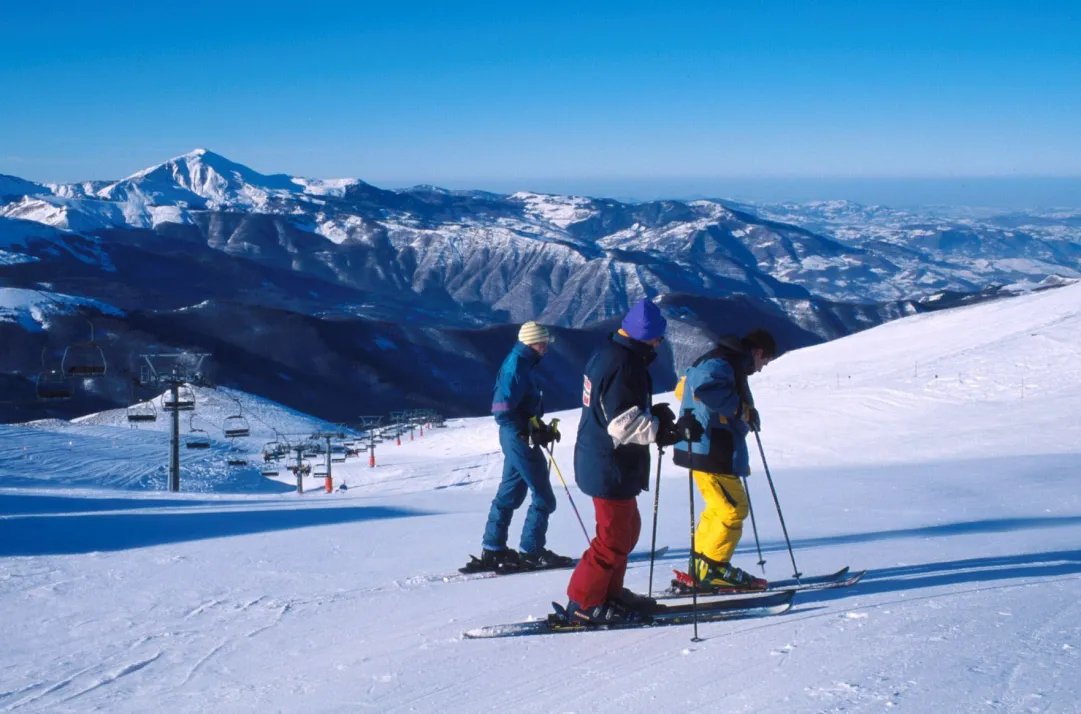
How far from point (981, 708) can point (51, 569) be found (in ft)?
24.2

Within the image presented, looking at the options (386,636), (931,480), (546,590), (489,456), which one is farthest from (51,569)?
(489,456)

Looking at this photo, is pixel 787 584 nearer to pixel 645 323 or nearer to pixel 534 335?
pixel 645 323

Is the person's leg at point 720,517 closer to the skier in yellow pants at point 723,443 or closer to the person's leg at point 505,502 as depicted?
the skier in yellow pants at point 723,443

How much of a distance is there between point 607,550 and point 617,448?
0.66 m

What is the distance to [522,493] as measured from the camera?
290 inches

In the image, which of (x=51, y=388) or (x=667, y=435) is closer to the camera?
(x=667, y=435)

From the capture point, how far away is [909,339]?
130 feet

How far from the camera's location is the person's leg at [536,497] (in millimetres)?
7051

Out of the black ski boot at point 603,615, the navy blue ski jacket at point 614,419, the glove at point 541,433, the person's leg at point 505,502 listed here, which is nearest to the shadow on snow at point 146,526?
the person's leg at point 505,502

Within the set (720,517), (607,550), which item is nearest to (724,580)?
(720,517)

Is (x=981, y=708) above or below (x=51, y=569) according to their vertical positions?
above

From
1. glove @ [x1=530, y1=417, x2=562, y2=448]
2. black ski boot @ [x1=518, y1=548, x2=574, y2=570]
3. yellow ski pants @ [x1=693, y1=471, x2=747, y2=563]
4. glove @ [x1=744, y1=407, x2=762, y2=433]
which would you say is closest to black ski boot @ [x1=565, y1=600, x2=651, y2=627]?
yellow ski pants @ [x1=693, y1=471, x2=747, y2=563]

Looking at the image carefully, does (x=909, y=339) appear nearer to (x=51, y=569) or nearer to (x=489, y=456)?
(x=489, y=456)

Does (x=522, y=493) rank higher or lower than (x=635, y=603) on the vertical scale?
higher
